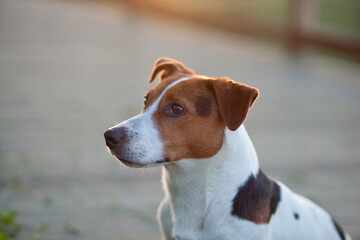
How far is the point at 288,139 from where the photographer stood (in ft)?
21.0

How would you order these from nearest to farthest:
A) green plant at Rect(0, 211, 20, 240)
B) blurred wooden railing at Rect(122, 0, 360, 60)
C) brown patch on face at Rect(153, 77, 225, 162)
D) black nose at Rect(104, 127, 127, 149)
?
black nose at Rect(104, 127, 127, 149), brown patch on face at Rect(153, 77, 225, 162), green plant at Rect(0, 211, 20, 240), blurred wooden railing at Rect(122, 0, 360, 60)

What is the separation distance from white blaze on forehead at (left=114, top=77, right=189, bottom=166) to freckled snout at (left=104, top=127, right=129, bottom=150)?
29 millimetres

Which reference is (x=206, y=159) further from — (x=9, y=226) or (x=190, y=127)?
(x=9, y=226)

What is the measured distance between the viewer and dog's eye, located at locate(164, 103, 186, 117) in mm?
2885

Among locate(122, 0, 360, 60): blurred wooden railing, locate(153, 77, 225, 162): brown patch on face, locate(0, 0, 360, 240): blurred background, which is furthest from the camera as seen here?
locate(122, 0, 360, 60): blurred wooden railing

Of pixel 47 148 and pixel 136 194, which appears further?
pixel 47 148

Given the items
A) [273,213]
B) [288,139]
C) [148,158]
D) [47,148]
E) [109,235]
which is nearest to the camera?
[148,158]

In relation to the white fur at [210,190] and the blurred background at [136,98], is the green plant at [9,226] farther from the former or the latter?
the white fur at [210,190]

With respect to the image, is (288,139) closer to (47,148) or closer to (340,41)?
(47,148)

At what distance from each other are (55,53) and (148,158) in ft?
28.5

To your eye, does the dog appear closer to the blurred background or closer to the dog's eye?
the dog's eye

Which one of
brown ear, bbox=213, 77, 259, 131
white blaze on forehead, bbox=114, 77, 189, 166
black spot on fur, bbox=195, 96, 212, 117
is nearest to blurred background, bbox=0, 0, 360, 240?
white blaze on forehead, bbox=114, 77, 189, 166

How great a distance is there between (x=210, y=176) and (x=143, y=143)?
0.47 meters

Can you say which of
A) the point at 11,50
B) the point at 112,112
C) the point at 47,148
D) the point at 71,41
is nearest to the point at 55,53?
the point at 11,50
